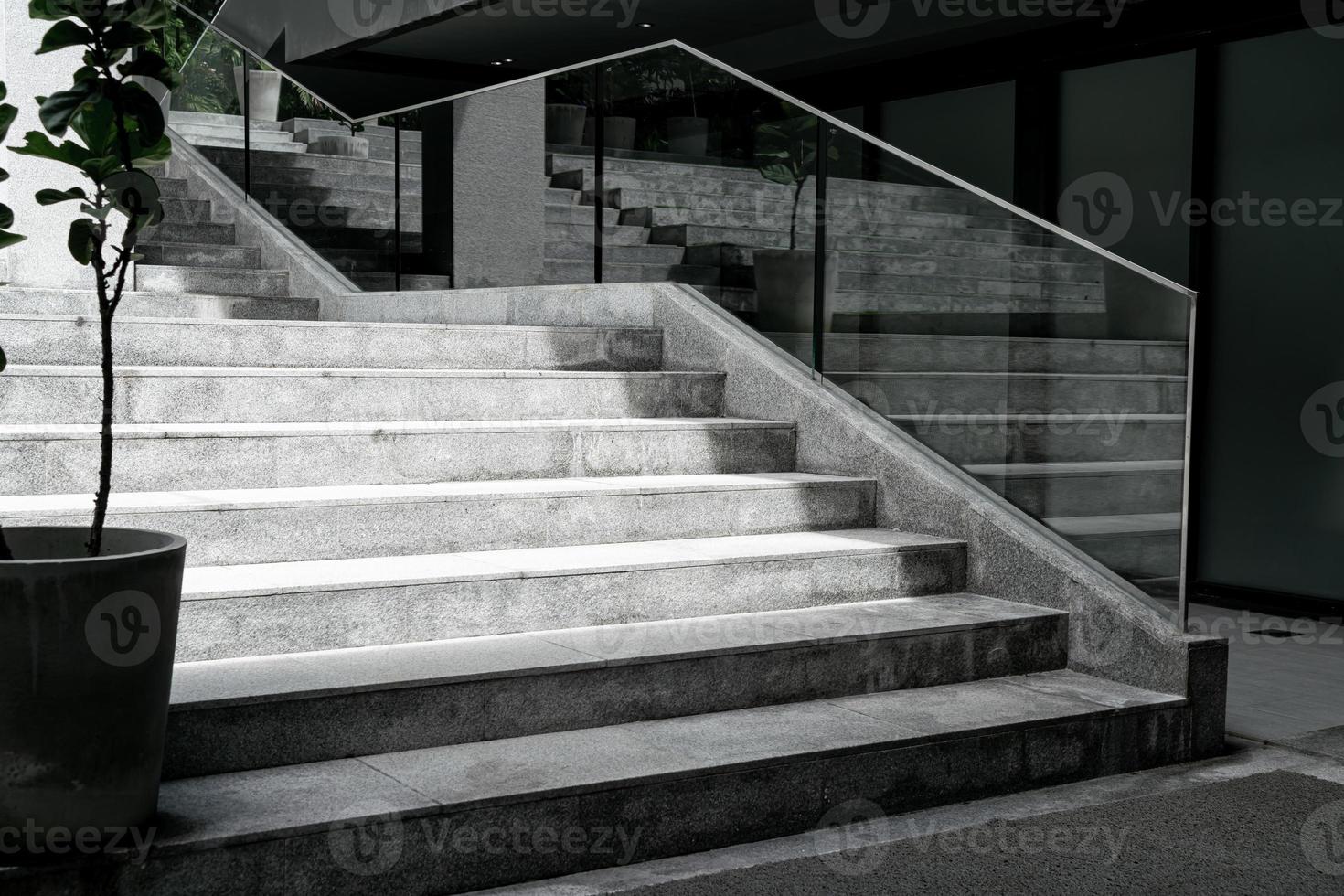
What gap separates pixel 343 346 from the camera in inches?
221

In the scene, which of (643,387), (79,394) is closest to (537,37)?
(643,387)

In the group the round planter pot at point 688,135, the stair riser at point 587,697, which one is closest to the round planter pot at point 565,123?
the round planter pot at point 688,135

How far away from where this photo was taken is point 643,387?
560 cm

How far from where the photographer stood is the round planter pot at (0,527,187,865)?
2.47 meters

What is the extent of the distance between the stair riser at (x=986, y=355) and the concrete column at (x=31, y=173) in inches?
154

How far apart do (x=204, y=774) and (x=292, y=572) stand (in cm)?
80

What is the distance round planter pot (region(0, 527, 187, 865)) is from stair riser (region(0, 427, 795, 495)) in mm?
1616

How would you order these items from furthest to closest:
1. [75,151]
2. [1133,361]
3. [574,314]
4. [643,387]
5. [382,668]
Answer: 1. [574,314]
2. [643,387]
3. [1133,361]
4. [382,668]
5. [75,151]

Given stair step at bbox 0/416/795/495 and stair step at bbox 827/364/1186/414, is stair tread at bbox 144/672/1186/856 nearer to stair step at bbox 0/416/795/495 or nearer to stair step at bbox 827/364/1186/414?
stair step at bbox 827/364/1186/414

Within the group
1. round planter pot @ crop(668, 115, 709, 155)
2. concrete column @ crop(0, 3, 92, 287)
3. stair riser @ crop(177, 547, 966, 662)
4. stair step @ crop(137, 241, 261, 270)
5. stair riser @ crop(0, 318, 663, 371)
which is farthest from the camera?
stair step @ crop(137, 241, 261, 270)

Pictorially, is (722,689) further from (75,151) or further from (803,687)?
(75,151)

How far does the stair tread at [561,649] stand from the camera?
324cm

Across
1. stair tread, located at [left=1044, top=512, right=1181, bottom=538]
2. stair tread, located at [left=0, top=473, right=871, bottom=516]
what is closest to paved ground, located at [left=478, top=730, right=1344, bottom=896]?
stair tread, located at [left=1044, top=512, right=1181, bottom=538]

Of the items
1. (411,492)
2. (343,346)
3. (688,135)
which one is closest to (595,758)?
(411,492)
